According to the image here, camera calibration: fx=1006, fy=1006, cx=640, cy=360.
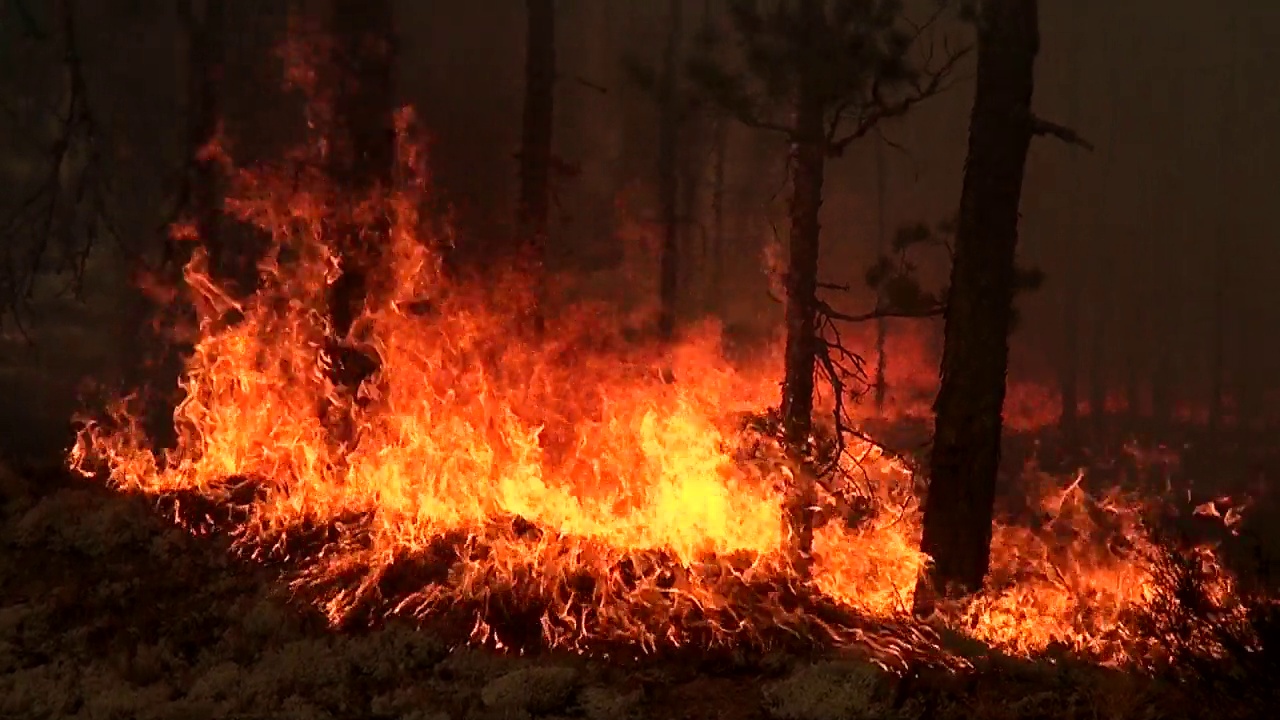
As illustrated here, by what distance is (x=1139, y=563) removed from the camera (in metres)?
9.32

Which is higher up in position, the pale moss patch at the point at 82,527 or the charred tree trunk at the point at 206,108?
the charred tree trunk at the point at 206,108

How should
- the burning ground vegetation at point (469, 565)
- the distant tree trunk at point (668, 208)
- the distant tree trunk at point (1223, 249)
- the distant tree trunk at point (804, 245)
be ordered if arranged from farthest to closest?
the distant tree trunk at point (1223, 249) → the distant tree trunk at point (668, 208) → the distant tree trunk at point (804, 245) → the burning ground vegetation at point (469, 565)

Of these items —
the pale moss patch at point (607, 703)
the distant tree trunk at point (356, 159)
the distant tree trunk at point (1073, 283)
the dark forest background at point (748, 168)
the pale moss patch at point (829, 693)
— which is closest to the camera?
the pale moss patch at point (829, 693)

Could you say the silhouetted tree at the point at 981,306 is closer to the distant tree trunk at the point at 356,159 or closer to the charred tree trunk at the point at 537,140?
the distant tree trunk at the point at 356,159

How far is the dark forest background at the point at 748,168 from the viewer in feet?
67.4

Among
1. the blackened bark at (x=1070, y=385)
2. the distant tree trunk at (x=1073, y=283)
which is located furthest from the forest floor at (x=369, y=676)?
the blackened bark at (x=1070, y=385)

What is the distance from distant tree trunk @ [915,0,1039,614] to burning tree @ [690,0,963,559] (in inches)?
85.0

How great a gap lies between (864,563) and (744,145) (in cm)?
3179

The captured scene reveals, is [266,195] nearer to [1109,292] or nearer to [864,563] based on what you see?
[864,563]

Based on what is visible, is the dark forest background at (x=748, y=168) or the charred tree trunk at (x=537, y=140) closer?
the charred tree trunk at (x=537, y=140)

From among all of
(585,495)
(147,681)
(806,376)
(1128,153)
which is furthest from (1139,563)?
(1128,153)

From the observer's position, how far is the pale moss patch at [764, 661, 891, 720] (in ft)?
16.6

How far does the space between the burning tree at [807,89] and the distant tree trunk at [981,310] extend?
216 cm

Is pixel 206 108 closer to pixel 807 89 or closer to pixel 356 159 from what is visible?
pixel 356 159
